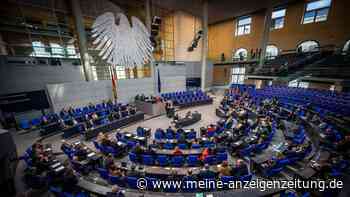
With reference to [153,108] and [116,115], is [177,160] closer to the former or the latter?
[116,115]

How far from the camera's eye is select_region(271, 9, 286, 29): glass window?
19083mm

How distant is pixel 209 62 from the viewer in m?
24.0

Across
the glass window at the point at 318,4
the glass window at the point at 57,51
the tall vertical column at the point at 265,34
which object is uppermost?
the glass window at the point at 318,4

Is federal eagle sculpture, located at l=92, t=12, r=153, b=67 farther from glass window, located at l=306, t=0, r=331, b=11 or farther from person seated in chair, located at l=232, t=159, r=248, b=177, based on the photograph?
glass window, located at l=306, t=0, r=331, b=11

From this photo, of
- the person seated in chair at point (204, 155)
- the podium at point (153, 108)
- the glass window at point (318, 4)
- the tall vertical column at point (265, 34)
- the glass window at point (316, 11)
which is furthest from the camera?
the tall vertical column at point (265, 34)

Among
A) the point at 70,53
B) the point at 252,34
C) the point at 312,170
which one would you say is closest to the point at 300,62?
the point at 252,34

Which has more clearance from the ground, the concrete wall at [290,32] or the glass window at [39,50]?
the concrete wall at [290,32]

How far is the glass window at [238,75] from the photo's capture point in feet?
80.1

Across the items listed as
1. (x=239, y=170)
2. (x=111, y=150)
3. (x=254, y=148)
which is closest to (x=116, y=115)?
(x=111, y=150)

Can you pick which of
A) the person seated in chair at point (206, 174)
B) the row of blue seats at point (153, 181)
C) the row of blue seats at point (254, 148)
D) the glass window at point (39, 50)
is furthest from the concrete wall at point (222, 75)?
the glass window at point (39, 50)

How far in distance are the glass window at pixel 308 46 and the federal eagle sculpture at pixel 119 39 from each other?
19737mm

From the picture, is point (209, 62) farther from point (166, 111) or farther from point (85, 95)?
point (85, 95)

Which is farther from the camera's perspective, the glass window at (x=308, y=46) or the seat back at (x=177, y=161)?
the glass window at (x=308, y=46)

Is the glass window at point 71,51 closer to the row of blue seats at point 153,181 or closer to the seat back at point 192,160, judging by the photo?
the row of blue seats at point 153,181
